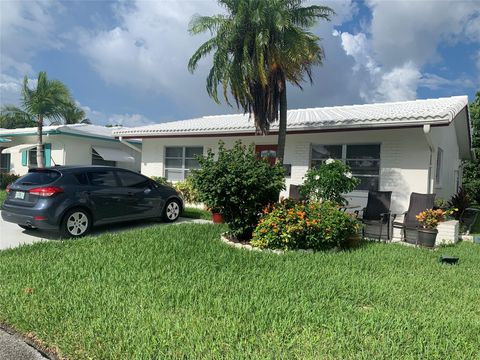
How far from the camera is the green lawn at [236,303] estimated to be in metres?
2.74

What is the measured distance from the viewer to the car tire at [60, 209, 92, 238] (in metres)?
6.70

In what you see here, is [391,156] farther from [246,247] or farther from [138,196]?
[138,196]

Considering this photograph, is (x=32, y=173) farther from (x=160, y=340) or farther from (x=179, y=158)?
(x=179, y=158)

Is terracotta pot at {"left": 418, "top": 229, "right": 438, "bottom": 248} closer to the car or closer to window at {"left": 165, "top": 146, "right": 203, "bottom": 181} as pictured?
the car

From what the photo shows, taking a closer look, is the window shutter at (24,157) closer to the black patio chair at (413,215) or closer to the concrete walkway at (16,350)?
the concrete walkway at (16,350)

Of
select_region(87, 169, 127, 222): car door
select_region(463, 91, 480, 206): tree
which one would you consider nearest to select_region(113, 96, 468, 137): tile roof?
select_region(87, 169, 127, 222): car door

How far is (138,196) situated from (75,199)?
1.61 metres

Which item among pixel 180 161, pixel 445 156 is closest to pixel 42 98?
pixel 180 161

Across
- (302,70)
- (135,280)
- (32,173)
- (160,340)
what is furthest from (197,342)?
(302,70)

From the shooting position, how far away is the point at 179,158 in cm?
1370

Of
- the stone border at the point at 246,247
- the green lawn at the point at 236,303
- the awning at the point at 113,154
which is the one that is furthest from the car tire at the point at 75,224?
the awning at the point at 113,154

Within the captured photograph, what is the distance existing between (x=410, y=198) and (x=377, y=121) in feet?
7.13

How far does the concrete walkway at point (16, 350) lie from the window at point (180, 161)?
1033 cm

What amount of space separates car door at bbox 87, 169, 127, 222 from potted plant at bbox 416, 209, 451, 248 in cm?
671
